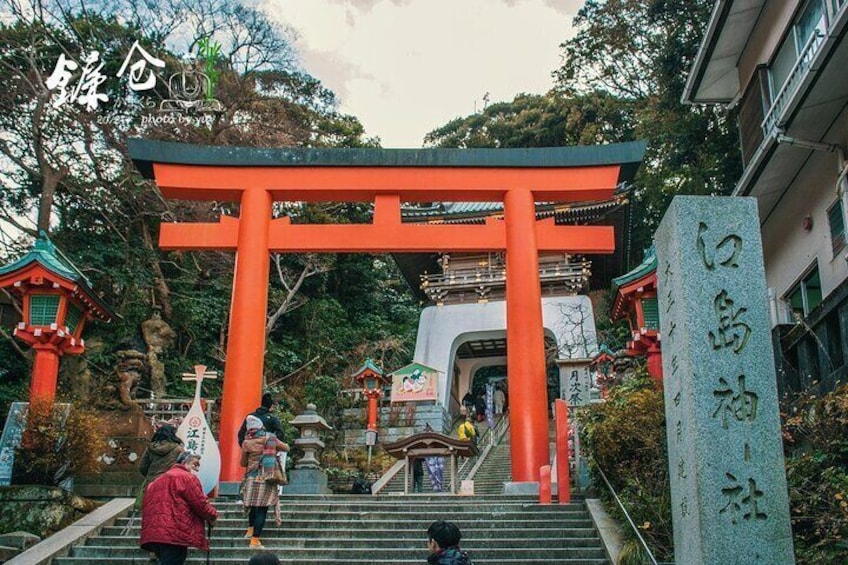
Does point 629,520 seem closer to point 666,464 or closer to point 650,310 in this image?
point 666,464

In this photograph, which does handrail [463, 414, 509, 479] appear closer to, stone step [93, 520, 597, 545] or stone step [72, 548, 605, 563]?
stone step [93, 520, 597, 545]

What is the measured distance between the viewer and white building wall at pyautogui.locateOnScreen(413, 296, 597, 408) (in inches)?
984

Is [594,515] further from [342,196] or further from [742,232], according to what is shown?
[342,196]

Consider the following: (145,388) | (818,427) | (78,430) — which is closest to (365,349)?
(145,388)

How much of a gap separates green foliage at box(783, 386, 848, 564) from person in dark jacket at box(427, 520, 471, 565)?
120 inches

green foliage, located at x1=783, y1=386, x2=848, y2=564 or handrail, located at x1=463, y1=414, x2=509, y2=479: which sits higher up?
handrail, located at x1=463, y1=414, x2=509, y2=479

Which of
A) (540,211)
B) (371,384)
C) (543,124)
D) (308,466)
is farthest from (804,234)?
(543,124)

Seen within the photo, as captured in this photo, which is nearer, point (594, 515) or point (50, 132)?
point (594, 515)

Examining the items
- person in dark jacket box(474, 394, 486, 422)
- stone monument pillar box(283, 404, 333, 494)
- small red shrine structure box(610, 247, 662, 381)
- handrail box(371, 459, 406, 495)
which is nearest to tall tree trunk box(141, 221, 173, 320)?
handrail box(371, 459, 406, 495)

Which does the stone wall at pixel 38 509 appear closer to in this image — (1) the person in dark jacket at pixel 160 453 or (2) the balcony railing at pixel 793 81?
(1) the person in dark jacket at pixel 160 453

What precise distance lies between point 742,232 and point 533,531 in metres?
4.33

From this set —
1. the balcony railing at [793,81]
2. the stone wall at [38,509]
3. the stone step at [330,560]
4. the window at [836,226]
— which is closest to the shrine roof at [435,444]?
the stone step at [330,560]

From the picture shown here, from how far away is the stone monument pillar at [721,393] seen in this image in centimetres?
510

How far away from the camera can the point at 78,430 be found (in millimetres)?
9656
